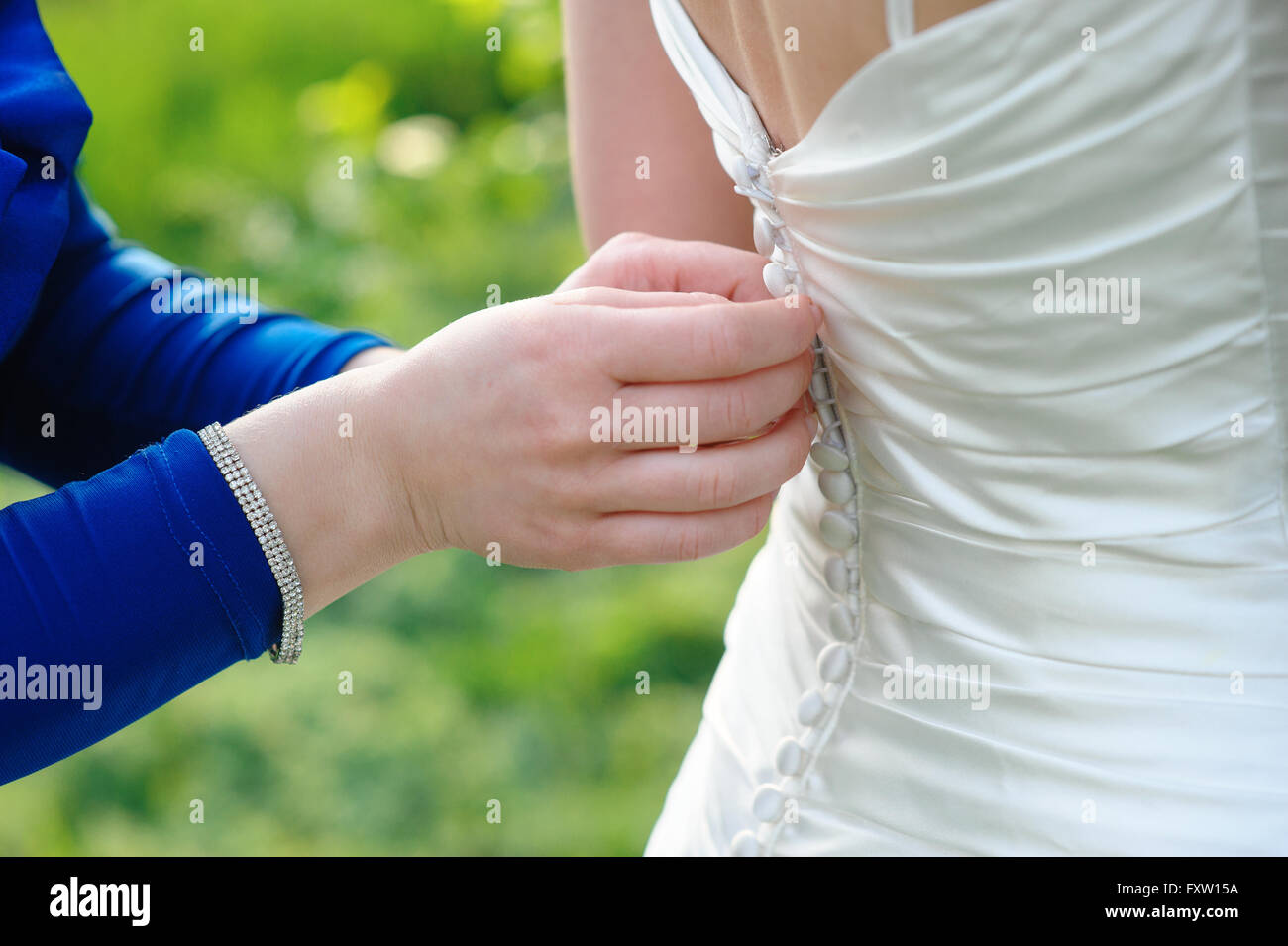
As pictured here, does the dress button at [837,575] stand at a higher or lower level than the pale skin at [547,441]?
→ lower

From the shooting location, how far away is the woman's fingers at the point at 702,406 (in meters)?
0.72

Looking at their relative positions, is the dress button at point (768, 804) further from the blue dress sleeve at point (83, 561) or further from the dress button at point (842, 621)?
the blue dress sleeve at point (83, 561)

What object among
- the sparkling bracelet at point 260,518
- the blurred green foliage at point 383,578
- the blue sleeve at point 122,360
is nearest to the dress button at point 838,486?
the sparkling bracelet at point 260,518

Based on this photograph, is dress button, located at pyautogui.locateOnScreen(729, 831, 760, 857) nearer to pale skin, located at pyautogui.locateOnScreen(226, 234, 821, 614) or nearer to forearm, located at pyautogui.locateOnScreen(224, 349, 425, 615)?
pale skin, located at pyautogui.locateOnScreen(226, 234, 821, 614)

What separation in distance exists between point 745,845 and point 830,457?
1.06ft

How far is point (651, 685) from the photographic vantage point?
2.45 metres

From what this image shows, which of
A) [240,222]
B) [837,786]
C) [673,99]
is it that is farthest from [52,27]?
[837,786]

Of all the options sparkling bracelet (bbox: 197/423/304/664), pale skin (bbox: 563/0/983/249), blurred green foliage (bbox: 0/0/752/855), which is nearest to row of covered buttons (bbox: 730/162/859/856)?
pale skin (bbox: 563/0/983/249)

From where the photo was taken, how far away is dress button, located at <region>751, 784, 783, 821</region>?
0.86m

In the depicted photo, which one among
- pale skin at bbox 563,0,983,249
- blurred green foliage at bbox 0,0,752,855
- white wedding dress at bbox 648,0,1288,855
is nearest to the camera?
white wedding dress at bbox 648,0,1288,855

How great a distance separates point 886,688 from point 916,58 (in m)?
0.42

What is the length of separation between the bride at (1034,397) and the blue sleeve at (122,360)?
1.58 ft

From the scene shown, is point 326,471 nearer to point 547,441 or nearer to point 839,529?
point 547,441

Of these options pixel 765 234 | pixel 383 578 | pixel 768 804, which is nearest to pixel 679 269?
A: pixel 765 234
